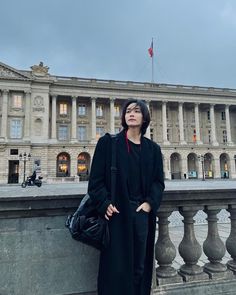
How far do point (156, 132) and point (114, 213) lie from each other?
55219 millimetres

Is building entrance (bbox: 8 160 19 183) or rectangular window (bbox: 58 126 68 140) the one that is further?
rectangular window (bbox: 58 126 68 140)

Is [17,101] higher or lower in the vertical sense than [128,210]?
higher

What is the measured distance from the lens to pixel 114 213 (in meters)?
2.16

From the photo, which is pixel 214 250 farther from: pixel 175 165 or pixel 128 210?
pixel 175 165

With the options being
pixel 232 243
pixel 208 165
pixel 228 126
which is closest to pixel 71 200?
pixel 232 243

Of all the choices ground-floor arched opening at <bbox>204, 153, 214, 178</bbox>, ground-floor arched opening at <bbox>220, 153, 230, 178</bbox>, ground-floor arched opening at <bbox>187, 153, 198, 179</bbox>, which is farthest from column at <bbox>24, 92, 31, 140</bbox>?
ground-floor arched opening at <bbox>220, 153, 230, 178</bbox>

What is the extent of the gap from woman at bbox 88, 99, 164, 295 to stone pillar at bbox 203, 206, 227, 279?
1033mm

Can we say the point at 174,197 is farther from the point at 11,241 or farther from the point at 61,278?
the point at 11,241

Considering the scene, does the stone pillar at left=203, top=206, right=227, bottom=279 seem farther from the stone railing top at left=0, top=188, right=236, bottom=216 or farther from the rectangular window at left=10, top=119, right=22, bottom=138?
the rectangular window at left=10, top=119, right=22, bottom=138

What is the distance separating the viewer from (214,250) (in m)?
2.99

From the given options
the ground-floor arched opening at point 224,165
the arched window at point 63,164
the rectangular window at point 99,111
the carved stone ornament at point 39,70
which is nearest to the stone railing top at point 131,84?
the carved stone ornament at point 39,70

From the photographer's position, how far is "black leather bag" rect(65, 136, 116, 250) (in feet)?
6.66

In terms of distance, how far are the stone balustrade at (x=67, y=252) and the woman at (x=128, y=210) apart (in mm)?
527

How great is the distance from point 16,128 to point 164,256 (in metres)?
47.1
